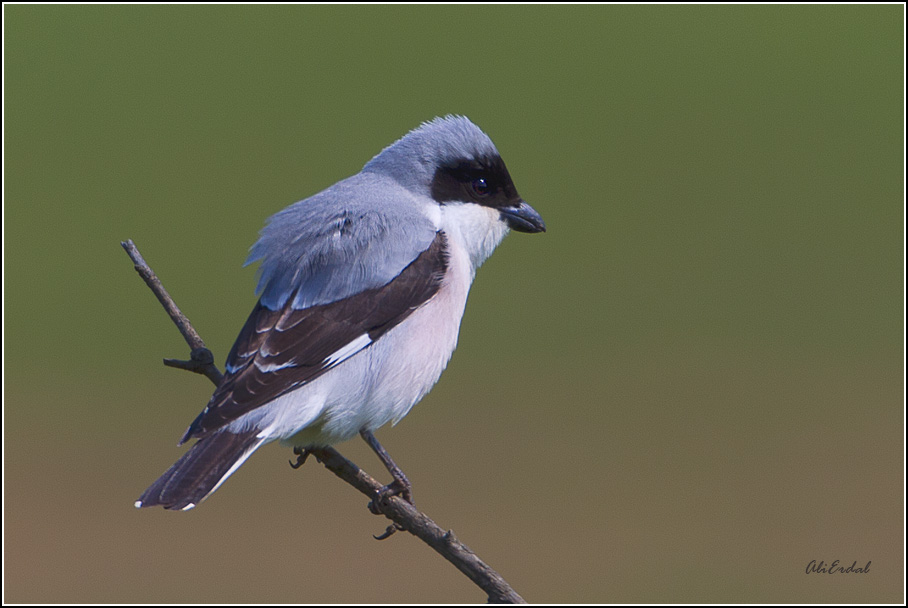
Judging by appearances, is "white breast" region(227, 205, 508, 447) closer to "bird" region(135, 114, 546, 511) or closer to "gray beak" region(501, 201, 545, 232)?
"bird" region(135, 114, 546, 511)

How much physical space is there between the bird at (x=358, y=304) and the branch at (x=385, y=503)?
10cm

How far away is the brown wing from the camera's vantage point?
6.64ft

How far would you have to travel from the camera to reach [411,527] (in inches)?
72.2

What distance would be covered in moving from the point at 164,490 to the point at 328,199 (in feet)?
3.14

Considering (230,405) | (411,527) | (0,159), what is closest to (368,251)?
(230,405)

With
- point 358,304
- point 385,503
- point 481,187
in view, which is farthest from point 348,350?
point 481,187

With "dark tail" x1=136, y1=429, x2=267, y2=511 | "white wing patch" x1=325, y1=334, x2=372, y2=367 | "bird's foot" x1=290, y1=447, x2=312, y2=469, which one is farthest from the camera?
"bird's foot" x1=290, y1=447, x2=312, y2=469

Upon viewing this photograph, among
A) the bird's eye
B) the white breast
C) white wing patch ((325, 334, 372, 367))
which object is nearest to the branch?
the white breast

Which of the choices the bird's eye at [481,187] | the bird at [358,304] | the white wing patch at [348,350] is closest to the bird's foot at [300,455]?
the bird at [358,304]

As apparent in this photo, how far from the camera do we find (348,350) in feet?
7.19

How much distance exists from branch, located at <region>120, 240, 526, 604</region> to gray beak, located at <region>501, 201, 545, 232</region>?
92 cm

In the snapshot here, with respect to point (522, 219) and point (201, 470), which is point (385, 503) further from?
point (522, 219)

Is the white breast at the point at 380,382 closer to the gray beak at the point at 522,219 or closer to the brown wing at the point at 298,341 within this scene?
the brown wing at the point at 298,341

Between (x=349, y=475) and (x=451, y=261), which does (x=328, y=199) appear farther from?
(x=349, y=475)
